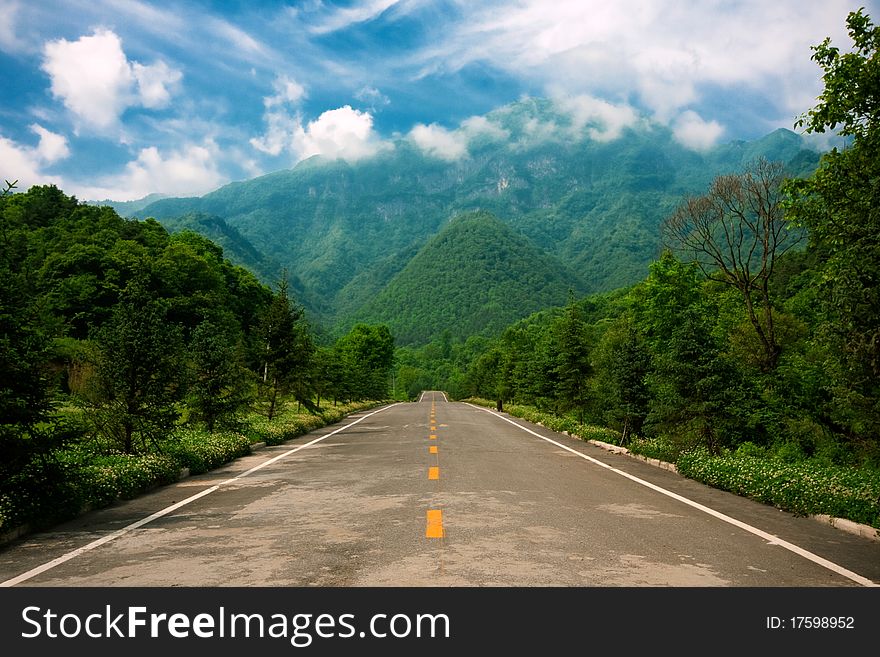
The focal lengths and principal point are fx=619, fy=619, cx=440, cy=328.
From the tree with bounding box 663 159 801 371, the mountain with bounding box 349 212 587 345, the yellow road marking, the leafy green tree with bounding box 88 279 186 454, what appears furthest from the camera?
the mountain with bounding box 349 212 587 345

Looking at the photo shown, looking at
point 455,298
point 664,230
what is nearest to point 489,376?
point 664,230

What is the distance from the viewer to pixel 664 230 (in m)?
33.2

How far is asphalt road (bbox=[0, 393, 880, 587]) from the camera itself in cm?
547

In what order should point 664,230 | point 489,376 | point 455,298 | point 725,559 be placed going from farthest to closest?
point 455,298, point 489,376, point 664,230, point 725,559

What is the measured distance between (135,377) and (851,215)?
43.6ft

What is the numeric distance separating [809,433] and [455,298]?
140 meters

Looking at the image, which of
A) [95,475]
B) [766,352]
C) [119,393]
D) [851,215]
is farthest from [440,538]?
[766,352]

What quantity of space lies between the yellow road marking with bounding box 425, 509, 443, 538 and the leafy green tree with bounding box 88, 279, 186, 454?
7.23 meters

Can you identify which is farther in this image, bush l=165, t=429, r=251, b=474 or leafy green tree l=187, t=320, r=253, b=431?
leafy green tree l=187, t=320, r=253, b=431

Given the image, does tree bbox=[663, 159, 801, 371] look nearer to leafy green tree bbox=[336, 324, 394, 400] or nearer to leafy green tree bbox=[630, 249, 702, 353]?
leafy green tree bbox=[630, 249, 702, 353]

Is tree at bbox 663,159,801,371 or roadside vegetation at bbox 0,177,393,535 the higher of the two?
tree at bbox 663,159,801,371

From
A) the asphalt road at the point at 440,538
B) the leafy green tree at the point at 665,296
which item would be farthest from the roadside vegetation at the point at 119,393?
the leafy green tree at the point at 665,296

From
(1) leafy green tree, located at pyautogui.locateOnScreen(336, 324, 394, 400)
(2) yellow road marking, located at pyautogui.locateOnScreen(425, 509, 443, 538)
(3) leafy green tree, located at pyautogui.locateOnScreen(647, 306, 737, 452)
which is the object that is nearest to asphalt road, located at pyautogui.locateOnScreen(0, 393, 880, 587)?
(2) yellow road marking, located at pyautogui.locateOnScreen(425, 509, 443, 538)
